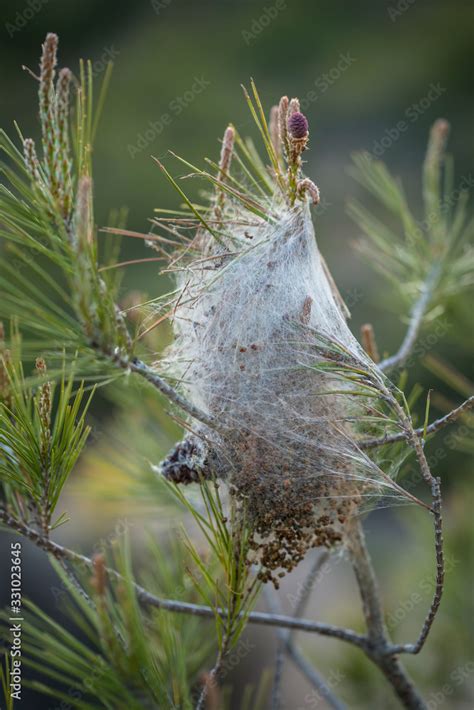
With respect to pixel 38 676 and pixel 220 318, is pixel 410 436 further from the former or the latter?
pixel 38 676

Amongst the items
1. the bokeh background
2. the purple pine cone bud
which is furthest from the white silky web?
the bokeh background

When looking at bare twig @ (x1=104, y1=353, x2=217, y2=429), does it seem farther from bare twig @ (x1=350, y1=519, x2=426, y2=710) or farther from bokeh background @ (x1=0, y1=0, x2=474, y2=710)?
bokeh background @ (x1=0, y1=0, x2=474, y2=710)

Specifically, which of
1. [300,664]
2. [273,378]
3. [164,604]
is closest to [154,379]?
[273,378]

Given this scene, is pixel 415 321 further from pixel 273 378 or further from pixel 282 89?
pixel 282 89

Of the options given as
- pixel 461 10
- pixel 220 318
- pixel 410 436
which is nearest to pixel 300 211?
pixel 220 318

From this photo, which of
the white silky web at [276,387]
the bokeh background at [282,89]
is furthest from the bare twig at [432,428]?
the bokeh background at [282,89]
